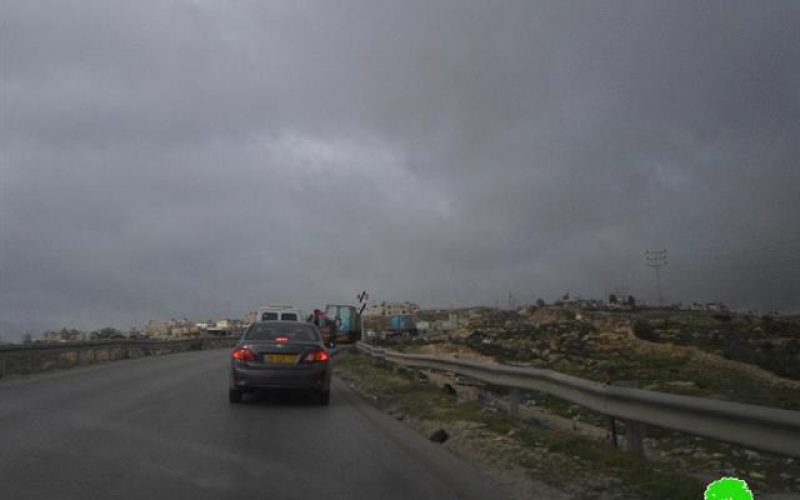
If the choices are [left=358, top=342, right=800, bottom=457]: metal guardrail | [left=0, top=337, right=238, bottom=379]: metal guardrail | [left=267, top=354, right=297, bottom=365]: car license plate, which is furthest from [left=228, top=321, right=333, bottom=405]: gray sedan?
[left=0, top=337, right=238, bottom=379]: metal guardrail

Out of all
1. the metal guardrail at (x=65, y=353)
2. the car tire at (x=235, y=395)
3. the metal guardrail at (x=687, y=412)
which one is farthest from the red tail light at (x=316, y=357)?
the metal guardrail at (x=65, y=353)

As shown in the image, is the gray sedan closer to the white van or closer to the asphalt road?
the asphalt road

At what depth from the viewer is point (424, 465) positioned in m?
8.43

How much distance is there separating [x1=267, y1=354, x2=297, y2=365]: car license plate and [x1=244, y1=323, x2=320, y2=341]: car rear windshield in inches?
22.8

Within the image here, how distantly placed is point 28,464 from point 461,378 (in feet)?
54.3

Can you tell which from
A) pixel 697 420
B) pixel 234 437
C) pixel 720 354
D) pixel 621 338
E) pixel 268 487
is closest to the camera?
pixel 697 420

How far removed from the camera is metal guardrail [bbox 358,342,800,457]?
5531 millimetres

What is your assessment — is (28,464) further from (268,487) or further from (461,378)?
(461,378)

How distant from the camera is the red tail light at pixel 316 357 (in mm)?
13938

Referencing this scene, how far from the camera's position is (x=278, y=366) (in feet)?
45.1

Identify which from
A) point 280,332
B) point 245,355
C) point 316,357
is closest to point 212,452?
point 245,355

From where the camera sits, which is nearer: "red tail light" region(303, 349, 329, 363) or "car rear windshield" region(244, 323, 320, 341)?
"red tail light" region(303, 349, 329, 363)

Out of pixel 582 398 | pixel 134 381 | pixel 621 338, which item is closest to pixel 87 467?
pixel 582 398

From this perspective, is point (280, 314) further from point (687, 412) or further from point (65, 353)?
point (687, 412)
